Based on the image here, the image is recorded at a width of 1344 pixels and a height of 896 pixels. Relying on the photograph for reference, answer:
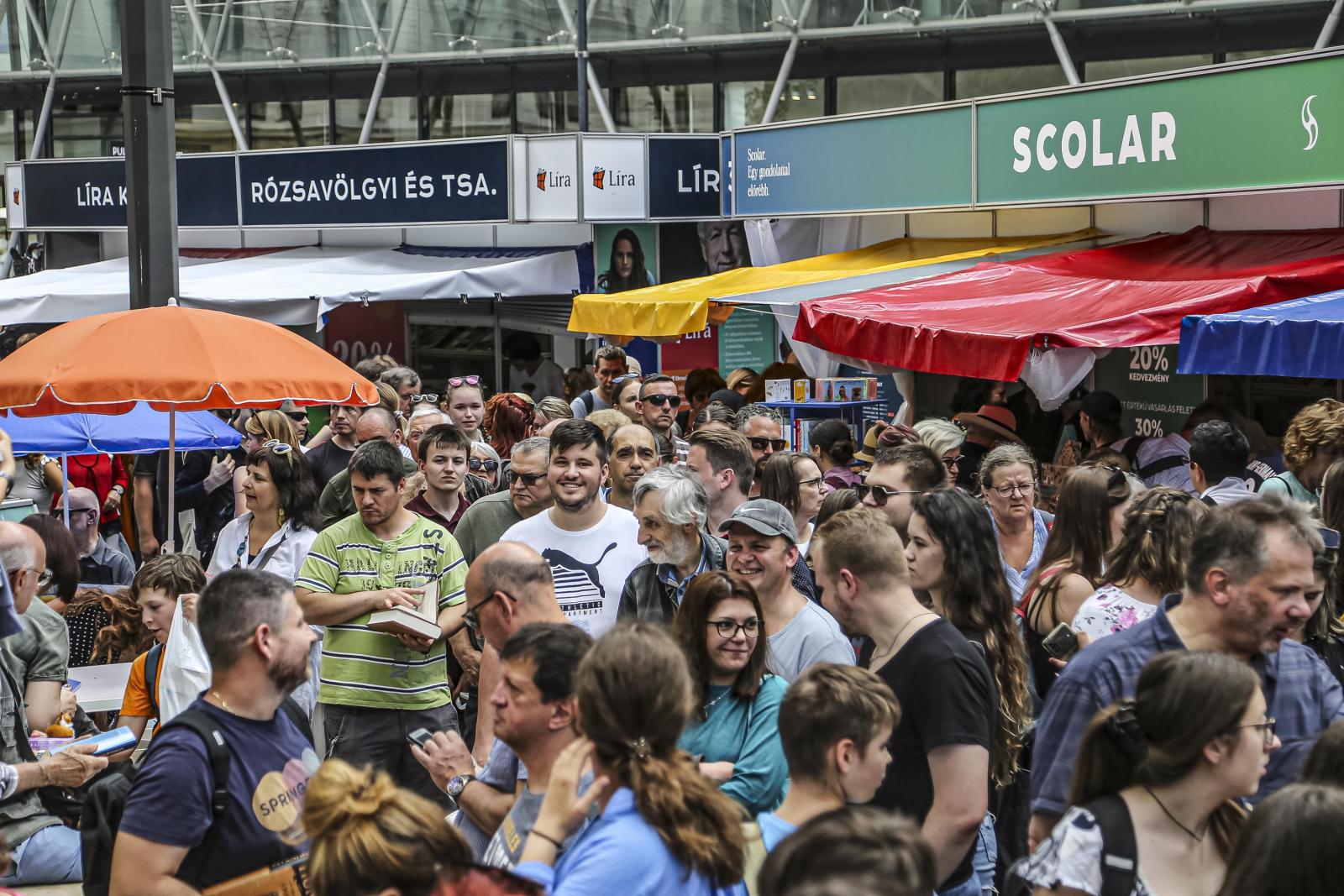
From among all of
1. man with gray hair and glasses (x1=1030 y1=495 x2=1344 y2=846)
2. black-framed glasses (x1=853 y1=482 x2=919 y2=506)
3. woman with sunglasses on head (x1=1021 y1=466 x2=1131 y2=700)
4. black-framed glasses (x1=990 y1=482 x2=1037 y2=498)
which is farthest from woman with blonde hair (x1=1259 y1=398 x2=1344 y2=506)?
man with gray hair and glasses (x1=1030 y1=495 x2=1344 y2=846)

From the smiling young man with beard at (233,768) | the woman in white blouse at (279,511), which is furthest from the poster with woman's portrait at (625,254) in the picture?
the smiling young man with beard at (233,768)

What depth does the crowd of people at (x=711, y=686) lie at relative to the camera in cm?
301

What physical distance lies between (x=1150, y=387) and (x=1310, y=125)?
292 centimetres

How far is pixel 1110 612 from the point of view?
482 cm

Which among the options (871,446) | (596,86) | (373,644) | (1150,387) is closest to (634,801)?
(373,644)

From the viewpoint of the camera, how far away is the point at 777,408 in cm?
1216

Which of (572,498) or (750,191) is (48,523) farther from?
(750,191)

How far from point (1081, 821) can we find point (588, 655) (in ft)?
3.55

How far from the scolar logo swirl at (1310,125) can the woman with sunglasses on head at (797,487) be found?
4.79 metres

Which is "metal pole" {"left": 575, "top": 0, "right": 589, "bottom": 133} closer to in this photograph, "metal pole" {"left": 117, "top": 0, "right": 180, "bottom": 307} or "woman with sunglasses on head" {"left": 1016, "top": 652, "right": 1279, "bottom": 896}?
"metal pole" {"left": 117, "top": 0, "right": 180, "bottom": 307}

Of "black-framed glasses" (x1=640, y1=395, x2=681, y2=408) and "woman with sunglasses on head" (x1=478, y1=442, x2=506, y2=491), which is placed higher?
"black-framed glasses" (x1=640, y1=395, x2=681, y2=408)

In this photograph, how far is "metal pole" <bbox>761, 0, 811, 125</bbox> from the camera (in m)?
20.2

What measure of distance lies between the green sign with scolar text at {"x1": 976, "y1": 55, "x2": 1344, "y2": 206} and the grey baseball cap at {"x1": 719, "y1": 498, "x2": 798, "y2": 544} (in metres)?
6.45

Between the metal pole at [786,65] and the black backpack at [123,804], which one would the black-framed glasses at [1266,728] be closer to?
the black backpack at [123,804]
